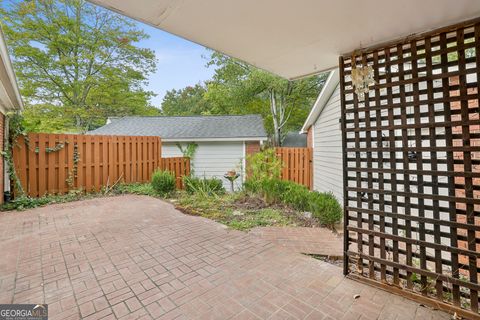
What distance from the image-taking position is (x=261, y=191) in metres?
6.33

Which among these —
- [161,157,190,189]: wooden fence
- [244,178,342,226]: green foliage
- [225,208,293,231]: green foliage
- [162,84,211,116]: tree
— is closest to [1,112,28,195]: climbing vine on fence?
[161,157,190,189]: wooden fence

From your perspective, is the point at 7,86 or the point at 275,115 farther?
the point at 275,115

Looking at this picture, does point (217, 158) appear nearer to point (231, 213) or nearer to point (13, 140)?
point (231, 213)

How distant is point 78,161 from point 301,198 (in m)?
6.70

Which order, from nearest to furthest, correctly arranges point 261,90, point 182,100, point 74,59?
point 74,59
point 261,90
point 182,100

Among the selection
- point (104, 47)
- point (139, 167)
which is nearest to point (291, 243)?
point (139, 167)

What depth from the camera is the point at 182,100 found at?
106ft

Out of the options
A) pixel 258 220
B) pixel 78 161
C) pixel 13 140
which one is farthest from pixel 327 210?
pixel 13 140

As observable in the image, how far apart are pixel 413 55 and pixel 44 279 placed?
4474mm

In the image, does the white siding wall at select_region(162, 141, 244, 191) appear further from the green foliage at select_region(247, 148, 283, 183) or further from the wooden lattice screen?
the wooden lattice screen

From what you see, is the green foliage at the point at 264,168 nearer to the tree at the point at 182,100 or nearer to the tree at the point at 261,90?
the tree at the point at 261,90

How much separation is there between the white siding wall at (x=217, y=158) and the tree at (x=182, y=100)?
67.3ft

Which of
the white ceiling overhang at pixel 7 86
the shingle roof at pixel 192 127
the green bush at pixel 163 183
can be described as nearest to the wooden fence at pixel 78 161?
the white ceiling overhang at pixel 7 86

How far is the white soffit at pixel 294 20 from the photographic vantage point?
5.81ft
